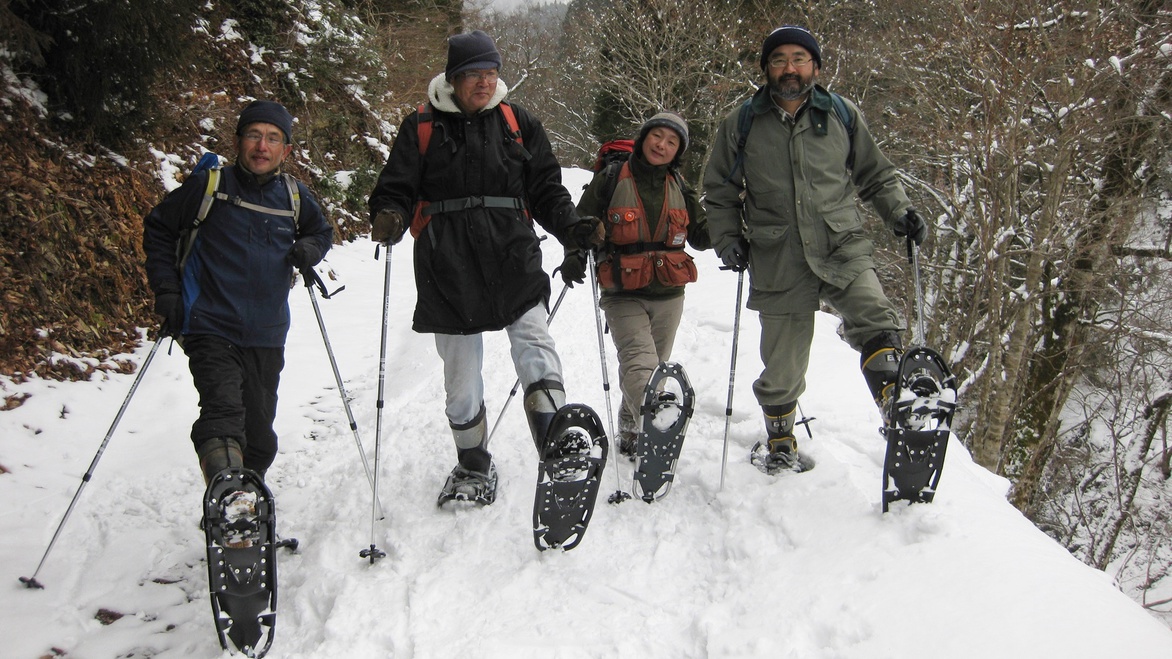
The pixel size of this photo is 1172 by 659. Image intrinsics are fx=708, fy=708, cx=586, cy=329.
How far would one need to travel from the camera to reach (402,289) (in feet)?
34.7

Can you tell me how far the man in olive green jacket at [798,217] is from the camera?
3.35 meters

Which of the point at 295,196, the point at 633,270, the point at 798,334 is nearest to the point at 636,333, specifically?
the point at 633,270

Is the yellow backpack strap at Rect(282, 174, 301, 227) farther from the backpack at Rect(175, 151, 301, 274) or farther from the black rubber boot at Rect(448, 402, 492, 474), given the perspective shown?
the black rubber boot at Rect(448, 402, 492, 474)

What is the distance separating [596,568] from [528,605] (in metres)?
0.36

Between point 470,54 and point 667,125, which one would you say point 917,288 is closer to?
point 667,125

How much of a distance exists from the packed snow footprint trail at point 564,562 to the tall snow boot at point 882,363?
0.46 metres

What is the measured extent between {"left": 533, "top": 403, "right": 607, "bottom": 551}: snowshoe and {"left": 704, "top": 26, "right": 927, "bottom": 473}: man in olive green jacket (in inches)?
44.7

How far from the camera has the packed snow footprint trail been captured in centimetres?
242

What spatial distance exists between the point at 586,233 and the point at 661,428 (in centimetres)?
104

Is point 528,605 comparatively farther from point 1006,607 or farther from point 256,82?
point 256,82

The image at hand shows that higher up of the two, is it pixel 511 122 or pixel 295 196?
pixel 511 122

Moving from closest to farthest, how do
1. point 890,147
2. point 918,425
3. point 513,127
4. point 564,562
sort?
point 918,425
point 564,562
point 513,127
point 890,147

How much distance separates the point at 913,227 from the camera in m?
3.30

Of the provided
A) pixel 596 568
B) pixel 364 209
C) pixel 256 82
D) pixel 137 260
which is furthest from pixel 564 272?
pixel 364 209
